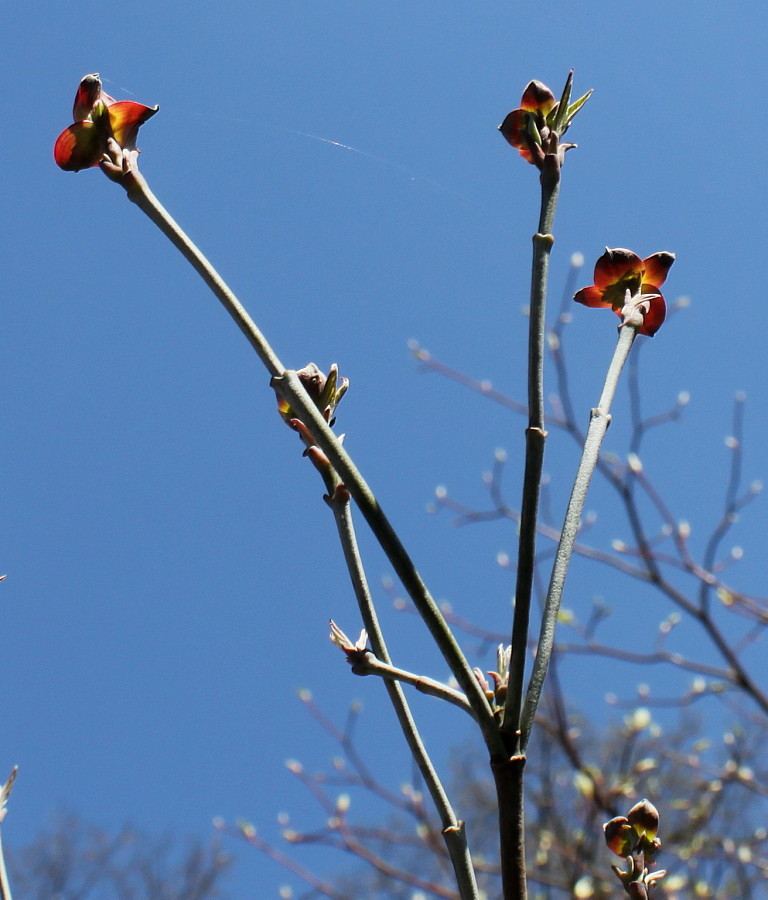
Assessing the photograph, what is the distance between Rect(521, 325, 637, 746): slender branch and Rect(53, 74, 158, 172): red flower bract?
12.7 inches

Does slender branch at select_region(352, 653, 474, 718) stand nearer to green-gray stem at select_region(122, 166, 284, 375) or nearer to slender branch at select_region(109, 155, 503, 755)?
slender branch at select_region(109, 155, 503, 755)

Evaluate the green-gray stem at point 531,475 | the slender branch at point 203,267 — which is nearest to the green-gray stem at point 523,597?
Result: the green-gray stem at point 531,475

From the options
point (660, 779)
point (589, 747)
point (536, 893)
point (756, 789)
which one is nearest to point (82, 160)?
point (756, 789)

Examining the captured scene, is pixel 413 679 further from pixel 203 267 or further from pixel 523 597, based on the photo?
pixel 203 267

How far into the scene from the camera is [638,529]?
2.11 metres

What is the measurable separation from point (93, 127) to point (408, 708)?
0.39 metres

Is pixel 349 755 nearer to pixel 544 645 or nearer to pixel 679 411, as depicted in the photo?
pixel 679 411

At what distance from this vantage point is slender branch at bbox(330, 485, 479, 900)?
1.48 feet

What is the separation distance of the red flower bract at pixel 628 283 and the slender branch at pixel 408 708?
253 mm

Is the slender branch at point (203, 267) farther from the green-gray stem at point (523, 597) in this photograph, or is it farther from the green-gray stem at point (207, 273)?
the green-gray stem at point (523, 597)

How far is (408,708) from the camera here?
19.4 inches

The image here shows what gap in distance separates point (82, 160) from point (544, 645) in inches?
15.1

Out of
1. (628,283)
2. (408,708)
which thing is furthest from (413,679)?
(628,283)

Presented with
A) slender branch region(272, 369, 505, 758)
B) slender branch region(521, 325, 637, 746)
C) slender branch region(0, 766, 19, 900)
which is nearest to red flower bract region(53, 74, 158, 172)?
slender branch region(272, 369, 505, 758)
